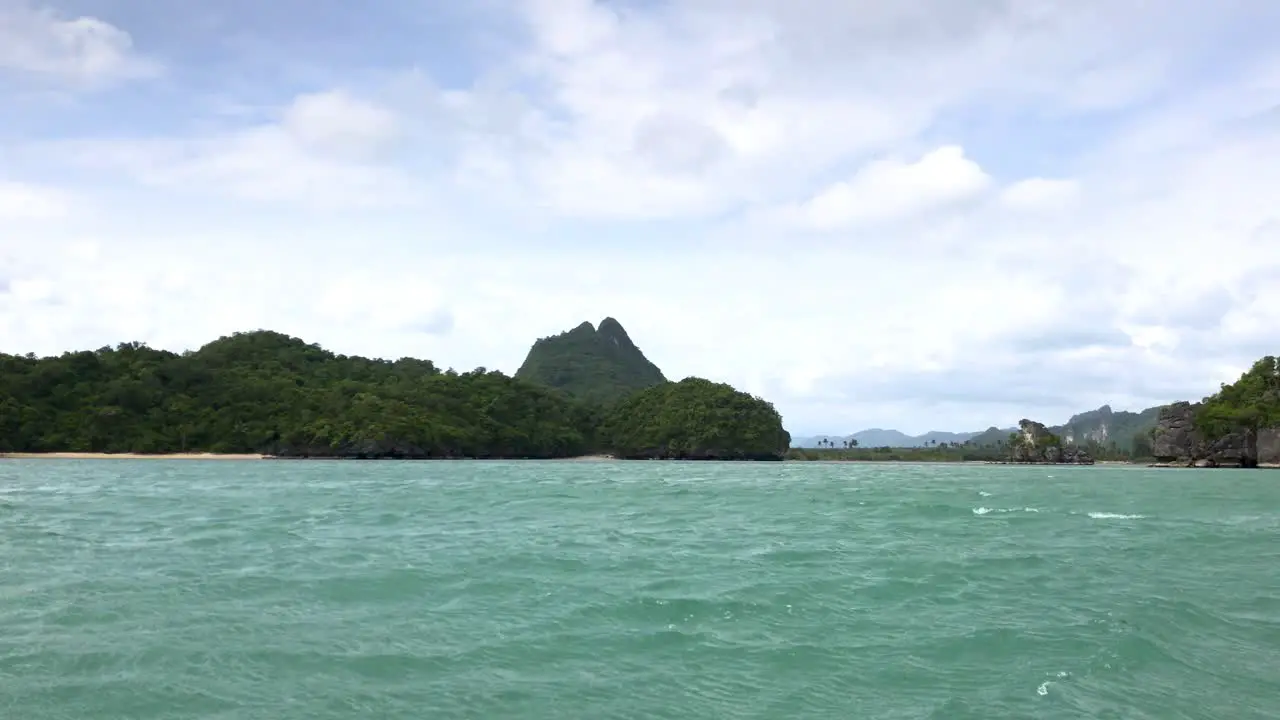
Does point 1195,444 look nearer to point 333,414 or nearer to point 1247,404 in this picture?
point 1247,404

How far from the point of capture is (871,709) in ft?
37.3

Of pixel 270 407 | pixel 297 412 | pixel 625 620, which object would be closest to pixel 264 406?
pixel 270 407

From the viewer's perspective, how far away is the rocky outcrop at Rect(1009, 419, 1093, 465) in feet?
631

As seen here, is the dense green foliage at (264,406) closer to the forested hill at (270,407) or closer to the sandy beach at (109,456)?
the forested hill at (270,407)

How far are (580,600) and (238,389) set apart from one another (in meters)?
149

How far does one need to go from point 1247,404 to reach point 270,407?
154m

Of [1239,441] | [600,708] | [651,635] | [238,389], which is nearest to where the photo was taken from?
[600,708]

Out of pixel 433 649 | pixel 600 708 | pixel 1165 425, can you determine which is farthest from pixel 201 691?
pixel 1165 425

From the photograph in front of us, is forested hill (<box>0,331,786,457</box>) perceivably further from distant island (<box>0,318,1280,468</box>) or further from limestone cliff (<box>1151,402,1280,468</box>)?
limestone cliff (<box>1151,402,1280,468</box>)

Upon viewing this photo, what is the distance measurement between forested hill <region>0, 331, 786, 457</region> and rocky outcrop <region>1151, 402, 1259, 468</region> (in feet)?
250

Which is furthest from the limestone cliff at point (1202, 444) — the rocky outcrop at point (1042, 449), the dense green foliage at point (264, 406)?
the dense green foliage at point (264, 406)

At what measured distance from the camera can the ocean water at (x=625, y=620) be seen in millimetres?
11461

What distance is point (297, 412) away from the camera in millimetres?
149250

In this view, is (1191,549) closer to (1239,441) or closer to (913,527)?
(913,527)
